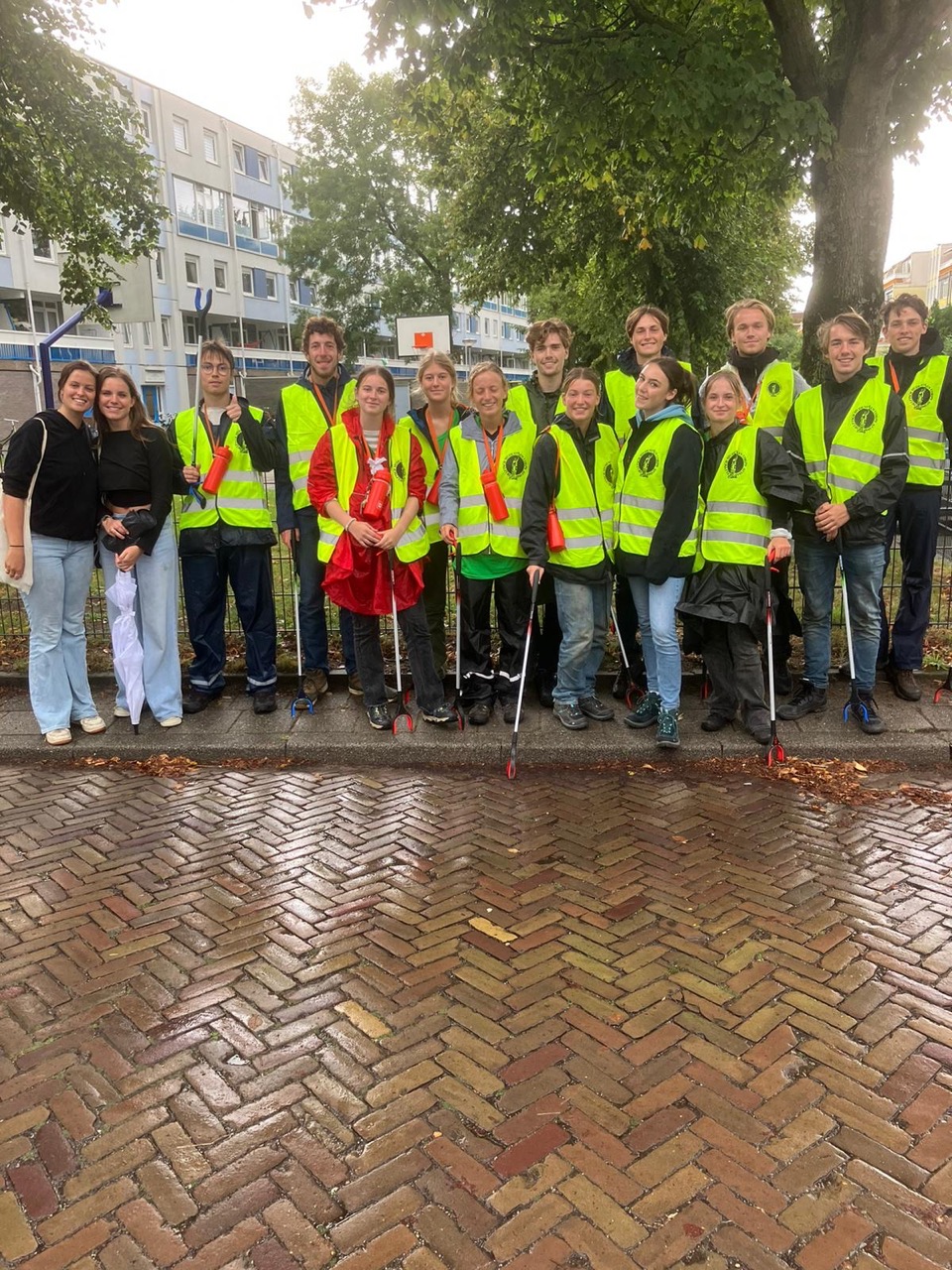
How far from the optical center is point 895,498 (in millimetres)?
5395

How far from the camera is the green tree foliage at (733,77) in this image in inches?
274

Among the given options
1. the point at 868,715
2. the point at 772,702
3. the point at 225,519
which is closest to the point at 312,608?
the point at 225,519

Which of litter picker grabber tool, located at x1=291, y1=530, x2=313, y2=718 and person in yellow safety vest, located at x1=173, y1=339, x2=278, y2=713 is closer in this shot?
person in yellow safety vest, located at x1=173, y1=339, x2=278, y2=713

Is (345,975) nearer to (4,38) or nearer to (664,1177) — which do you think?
(664,1177)

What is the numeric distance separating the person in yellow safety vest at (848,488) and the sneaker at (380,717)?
8.16ft

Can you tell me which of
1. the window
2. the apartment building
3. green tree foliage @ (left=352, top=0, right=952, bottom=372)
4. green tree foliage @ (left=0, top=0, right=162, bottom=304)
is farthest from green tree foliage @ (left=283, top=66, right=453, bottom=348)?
green tree foliage @ (left=352, top=0, right=952, bottom=372)

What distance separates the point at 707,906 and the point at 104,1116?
91.0 inches

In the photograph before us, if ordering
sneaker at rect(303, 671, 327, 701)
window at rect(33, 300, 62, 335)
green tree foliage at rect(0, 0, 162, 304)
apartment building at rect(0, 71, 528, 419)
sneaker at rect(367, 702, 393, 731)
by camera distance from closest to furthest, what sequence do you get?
sneaker at rect(367, 702, 393, 731)
sneaker at rect(303, 671, 327, 701)
green tree foliage at rect(0, 0, 162, 304)
apartment building at rect(0, 71, 528, 419)
window at rect(33, 300, 62, 335)

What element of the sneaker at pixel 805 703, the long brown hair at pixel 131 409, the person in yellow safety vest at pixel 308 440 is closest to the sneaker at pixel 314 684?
the person in yellow safety vest at pixel 308 440

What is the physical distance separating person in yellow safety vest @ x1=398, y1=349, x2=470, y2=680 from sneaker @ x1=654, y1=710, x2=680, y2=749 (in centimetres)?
151

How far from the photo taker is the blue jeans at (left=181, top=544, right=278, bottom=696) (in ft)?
20.2

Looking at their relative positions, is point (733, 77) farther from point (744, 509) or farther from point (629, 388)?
point (744, 509)

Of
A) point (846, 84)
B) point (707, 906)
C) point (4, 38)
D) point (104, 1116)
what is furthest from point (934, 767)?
point (4, 38)

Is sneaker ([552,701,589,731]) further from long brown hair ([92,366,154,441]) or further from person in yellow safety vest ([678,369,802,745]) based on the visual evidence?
long brown hair ([92,366,154,441])
